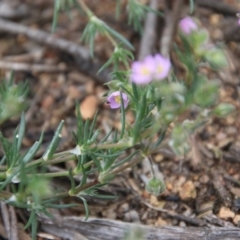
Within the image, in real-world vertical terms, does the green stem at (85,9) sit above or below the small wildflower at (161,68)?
above

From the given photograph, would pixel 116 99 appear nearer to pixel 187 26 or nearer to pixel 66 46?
pixel 187 26

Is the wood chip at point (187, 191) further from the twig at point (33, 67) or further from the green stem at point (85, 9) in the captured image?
the twig at point (33, 67)

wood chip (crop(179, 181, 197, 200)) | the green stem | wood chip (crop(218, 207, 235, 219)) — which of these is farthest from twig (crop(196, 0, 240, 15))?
wood chip (crop(218, 207, 235, 219))

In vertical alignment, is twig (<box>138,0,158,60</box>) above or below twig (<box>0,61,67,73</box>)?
above

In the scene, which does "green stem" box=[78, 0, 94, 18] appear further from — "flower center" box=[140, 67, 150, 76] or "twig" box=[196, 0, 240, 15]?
"flower center" box=[140, 67, 150, 76]

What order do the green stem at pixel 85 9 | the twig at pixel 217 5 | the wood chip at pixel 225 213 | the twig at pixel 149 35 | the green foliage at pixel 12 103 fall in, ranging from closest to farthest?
the green foliage at pixel 12 103 < the wood chip at pixel 225 213 < the green stem at pixel 85 9 < the twig at pixel 149 35 < the twig at pixel 217 5

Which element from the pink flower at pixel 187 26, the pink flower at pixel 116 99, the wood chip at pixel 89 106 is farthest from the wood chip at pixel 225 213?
the wood chip at pixel 89 106

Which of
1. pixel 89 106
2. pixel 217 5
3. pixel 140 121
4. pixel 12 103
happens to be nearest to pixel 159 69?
pixel 140 121
